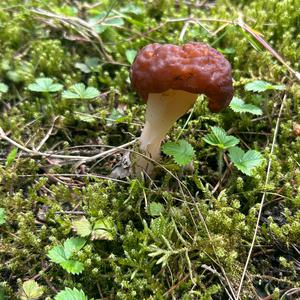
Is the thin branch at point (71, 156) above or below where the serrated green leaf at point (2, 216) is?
above

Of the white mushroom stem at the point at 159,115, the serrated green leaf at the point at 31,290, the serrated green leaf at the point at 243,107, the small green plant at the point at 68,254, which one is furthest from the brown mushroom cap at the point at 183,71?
the serrated green leaf at the point at 31,290

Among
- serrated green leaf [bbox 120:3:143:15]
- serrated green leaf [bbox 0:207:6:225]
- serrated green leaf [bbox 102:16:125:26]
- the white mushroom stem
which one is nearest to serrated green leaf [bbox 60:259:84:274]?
serrated green leaf [bbox 0:207:6:225]

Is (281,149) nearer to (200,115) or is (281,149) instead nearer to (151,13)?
(200,115)

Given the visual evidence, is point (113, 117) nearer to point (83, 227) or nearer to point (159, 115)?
point (159, 115)

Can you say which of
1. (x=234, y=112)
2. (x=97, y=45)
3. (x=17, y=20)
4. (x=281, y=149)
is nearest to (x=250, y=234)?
(x=281, y=149)

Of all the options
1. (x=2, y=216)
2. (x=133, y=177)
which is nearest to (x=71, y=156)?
(x=133, y=177)

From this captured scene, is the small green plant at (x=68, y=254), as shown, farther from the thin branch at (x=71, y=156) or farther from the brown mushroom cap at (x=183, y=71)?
the brown mushroom cap at (x=183, y=71)
